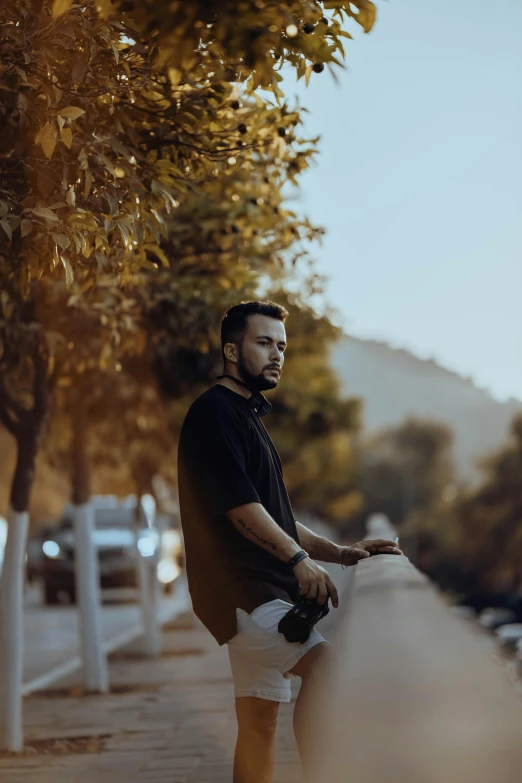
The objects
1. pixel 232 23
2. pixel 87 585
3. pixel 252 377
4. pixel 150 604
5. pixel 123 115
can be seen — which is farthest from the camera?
pixel 150 604

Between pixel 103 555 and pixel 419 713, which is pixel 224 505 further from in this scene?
pixel 103 555

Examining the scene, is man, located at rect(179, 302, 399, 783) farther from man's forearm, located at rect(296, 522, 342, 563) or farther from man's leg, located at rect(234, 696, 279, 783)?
man's forearm, located at rect(296, 522, 342, 563)

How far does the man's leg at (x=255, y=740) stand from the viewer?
13.6 feet

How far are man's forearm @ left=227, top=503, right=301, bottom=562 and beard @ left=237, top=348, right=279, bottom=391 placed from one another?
0.50m

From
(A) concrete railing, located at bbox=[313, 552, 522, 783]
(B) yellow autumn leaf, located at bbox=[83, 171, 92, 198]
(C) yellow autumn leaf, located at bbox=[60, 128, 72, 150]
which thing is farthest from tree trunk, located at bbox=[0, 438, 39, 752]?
(A) concrete railing, located at bbox=[313, 552, 522, 783]

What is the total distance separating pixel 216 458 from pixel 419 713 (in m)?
1.81

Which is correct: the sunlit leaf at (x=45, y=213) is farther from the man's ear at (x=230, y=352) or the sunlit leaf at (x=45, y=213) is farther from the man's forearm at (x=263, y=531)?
the man's forearm at (x=263, y=531)

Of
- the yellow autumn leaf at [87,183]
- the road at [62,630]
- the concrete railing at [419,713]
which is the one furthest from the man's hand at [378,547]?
the road at [62,630]

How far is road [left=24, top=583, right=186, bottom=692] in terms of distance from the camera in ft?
49.9

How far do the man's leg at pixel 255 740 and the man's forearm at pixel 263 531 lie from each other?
0.51m

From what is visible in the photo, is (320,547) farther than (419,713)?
Yes

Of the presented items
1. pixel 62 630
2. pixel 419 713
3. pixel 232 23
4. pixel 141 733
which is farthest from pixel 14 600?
pixel 62 630

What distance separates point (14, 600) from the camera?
27.4 ft

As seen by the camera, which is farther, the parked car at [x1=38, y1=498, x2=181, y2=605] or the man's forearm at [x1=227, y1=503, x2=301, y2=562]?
the parked car at [x1=38, y1=498, x2=181, y2=605]
